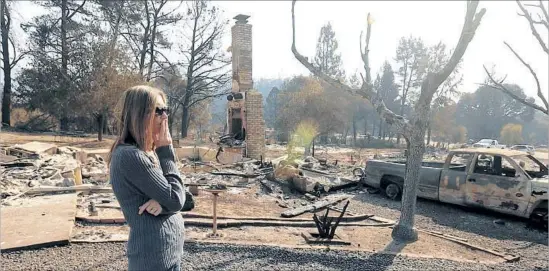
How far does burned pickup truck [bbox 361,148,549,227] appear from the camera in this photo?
715 centimetres

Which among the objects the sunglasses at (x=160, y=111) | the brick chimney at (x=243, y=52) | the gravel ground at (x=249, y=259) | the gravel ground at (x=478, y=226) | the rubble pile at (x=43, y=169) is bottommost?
the gravel ground at (x=478, y=226)

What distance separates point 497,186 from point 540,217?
3.04ft

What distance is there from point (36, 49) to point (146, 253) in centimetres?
2696

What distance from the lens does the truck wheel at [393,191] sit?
9766mm

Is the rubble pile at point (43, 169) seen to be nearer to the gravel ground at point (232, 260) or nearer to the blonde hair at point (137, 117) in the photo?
the gravel ground at point (232, 260)

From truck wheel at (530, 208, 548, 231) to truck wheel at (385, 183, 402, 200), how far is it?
311 cm

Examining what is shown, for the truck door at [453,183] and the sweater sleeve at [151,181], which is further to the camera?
the truck door at [453,183]

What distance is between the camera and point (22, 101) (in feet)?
78.9

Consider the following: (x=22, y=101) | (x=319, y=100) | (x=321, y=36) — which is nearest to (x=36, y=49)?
(x=22, y=101)

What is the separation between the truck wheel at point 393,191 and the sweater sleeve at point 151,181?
341 inches

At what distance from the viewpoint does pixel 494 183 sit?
25.1 ft

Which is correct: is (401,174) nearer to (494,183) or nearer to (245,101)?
(494,183)

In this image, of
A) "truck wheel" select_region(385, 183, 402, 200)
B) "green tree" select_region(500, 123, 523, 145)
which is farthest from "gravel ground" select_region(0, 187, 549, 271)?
"green tree" select_region(500, 123, 523, 145)

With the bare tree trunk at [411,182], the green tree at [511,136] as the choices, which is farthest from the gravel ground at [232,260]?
the green tree at [511,136]
